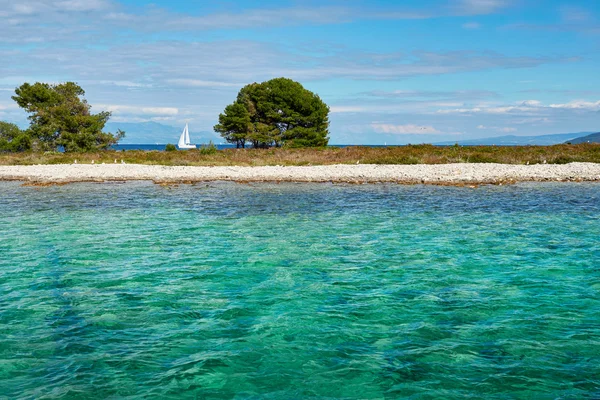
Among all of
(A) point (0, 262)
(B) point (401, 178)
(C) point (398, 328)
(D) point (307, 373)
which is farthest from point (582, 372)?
(B) point (401, 178)

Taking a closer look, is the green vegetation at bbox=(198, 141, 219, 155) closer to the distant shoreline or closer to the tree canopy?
the distant shoreline

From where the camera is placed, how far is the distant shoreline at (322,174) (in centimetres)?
3512

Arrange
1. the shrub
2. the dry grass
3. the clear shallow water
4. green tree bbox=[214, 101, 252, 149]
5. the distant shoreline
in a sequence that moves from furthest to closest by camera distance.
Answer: green tree bbox=[214, 101, 252, 149], the shrub, the dry grass, the distant shoreline, the clear shallow water

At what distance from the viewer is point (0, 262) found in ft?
43.4

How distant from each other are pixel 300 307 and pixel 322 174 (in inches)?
1110

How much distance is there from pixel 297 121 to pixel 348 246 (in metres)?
55.0

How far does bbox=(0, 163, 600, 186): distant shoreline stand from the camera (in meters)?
35.1

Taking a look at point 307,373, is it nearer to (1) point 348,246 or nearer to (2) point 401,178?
(1) point 348,246

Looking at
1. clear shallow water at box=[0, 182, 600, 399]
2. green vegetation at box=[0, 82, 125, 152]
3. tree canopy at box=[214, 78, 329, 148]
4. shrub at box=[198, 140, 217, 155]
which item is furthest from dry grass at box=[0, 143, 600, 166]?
clear shallow water at box=[0, 182, 600, 399]

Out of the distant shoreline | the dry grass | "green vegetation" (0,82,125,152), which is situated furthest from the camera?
"green vegetation" (0,82,125,152)

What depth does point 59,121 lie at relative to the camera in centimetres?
5822

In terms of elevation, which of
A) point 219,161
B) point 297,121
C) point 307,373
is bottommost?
point 307,373

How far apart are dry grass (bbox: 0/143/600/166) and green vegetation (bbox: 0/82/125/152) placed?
4.40 metres

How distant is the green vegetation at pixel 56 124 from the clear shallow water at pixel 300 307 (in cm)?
4029
